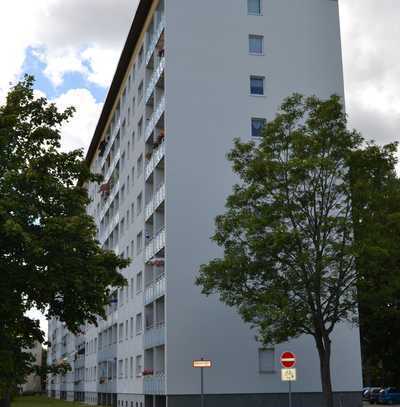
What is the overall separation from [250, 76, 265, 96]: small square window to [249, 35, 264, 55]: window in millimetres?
1493

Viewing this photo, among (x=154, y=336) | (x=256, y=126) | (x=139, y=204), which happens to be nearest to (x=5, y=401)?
(x=154, y=336)

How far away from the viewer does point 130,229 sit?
54.9m

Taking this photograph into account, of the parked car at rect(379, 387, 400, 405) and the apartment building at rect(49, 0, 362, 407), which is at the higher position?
the apartment building at rect(49, 0, 362, 407)

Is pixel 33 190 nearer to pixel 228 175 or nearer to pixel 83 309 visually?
pixel 83 309

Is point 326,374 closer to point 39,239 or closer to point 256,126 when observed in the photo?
point 39,239

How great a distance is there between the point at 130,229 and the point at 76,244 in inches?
1257

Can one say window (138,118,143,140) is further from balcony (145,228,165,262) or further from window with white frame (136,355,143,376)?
window with white frame (136,355,143,376)

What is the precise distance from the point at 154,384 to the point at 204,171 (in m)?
11.8

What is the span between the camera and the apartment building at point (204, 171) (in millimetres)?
37281

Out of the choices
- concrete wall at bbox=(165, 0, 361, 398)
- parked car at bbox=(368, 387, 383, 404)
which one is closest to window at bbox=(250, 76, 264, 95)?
concrete wall at bbox=(165, 0, 361, 398)

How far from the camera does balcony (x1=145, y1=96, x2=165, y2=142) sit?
42234mm

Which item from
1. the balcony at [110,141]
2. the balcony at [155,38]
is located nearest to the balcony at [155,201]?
the balcony at [155,38]

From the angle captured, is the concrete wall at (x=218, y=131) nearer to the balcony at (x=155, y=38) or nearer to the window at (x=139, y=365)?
the balcony at (x=155, y=38)

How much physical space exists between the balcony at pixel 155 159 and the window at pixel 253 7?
9348mm
